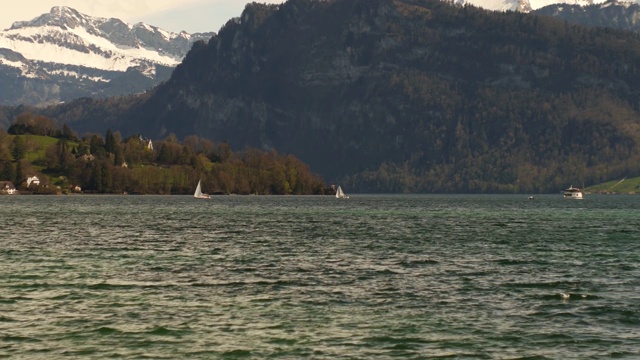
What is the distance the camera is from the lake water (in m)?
51.2

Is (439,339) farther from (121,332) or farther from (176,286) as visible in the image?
(176,286)

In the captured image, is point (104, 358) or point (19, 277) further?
point (19, 277)

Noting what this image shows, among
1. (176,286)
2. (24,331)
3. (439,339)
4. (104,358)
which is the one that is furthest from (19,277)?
(439,339)

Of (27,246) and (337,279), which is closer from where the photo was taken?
(337,279)

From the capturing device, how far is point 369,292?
226ft

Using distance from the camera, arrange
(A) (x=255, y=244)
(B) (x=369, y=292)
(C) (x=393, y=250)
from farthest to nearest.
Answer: (A) (x=255, y=244)
(C) (x=393, y=250)
(B) (x=369, y=292)

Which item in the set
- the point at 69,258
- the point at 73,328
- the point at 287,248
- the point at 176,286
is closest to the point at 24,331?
the point at 73,328

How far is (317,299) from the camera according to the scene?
65812mm

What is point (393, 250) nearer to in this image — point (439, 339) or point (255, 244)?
point (255, 244)

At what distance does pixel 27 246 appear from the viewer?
11050 cm

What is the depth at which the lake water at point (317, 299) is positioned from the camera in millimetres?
51156

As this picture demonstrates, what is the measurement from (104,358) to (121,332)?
231 inches

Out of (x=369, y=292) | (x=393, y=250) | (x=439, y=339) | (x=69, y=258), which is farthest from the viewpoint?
(x=393, y=250)

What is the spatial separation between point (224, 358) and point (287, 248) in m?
60.6
